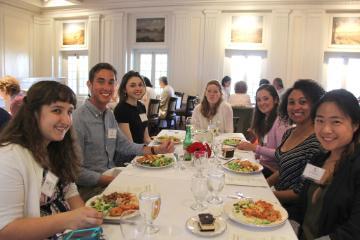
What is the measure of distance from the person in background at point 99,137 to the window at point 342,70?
22.9 feet

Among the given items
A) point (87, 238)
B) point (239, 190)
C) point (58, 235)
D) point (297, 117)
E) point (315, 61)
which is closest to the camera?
point (87, 238)

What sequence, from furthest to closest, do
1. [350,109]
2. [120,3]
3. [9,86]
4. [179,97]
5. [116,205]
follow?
[120,3], [179,97], [9,86], [350,109], [116,205]

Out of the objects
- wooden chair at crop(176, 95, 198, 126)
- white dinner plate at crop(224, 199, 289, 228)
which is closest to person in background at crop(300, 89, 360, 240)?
white dinner plate at crop(224, 199, 289, 228)

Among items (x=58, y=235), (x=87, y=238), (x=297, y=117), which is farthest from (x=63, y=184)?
(x=297, y=117)

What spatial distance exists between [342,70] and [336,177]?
25.1 ft

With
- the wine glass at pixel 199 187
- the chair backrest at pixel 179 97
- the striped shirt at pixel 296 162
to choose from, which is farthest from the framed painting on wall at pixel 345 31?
the wine glass at pixel 199 187

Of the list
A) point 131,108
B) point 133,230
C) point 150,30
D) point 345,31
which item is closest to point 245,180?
point 133,230

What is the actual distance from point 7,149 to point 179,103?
6.91m

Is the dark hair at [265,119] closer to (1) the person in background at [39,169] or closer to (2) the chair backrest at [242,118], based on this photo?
(2) the chair backrest at [242,118]

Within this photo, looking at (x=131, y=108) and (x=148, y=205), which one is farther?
(x=131, y=108)

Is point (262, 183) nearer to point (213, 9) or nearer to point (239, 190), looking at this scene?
point (239, 190)

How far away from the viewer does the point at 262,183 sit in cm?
193

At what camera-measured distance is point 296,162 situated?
2.17 meters

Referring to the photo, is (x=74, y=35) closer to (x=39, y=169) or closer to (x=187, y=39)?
(x=187, y=39)
